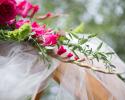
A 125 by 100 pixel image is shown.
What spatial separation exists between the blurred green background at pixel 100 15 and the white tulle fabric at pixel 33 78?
3.60 metres

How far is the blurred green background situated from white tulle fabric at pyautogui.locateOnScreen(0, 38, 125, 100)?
360 centimetres

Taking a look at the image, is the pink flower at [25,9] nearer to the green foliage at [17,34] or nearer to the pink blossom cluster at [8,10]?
the pink blossom cluster at [8,10]

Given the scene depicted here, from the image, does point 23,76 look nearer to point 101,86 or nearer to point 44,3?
point 101,86

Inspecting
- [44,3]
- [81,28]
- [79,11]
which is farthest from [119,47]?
[81,28]

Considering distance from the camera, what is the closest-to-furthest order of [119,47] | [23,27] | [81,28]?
[23,27] < [81,28] < [119,47]

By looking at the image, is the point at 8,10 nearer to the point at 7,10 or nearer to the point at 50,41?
the point at 7,10

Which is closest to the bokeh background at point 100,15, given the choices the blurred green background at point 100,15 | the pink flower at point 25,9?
the blurred green background at point 100,15

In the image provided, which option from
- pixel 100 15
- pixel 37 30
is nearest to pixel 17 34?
pixel 37 30

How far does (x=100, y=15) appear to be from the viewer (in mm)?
5043

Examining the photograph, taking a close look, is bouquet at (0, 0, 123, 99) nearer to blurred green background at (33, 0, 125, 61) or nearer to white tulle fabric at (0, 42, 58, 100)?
white tulle fabric at (0, 42, 58, 100)

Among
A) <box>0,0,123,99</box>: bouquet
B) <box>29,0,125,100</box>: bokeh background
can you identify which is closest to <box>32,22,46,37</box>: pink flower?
<box>0,0,123,99</box>: bouquet

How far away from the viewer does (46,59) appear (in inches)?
43.9

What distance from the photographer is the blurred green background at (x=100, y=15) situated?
4.86 m

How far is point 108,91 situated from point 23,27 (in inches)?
11.1
